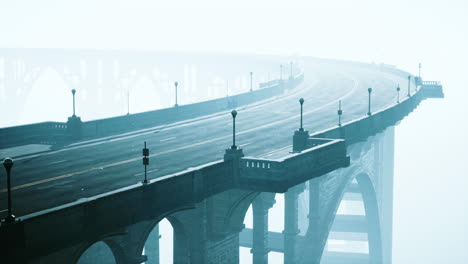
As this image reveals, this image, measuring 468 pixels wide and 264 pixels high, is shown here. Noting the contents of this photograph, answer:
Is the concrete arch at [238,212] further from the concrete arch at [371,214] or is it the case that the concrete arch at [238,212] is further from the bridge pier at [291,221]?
the concrete arch at [371,214]

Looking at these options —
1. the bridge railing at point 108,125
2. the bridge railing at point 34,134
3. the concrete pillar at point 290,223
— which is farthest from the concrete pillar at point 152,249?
the concrete pillar at point 290,223

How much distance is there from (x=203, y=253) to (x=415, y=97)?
2399 inches

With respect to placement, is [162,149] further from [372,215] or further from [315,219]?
[372,215]

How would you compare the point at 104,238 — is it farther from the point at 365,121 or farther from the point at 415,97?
the point at 415,97

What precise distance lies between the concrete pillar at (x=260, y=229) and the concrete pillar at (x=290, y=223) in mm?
5522

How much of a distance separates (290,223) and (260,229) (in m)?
7.58

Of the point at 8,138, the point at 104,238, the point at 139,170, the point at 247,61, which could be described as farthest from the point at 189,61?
the point at 104,238

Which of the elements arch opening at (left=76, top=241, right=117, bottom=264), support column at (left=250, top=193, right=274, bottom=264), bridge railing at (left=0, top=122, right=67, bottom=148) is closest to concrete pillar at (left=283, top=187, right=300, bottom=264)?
support column at (left=250, top=193, right=274, bottom=264)

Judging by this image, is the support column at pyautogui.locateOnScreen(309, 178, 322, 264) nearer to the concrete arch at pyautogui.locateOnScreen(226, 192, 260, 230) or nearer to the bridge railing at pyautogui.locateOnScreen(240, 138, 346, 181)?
the bridge railing at pyautogui.locateOnScreen(240, 138, 346, 181)

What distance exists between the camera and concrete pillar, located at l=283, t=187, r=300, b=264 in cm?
6412

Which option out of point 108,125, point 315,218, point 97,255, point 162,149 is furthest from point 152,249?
point 315,218

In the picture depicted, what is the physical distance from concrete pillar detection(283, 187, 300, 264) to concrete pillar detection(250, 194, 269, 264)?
18.1 ft

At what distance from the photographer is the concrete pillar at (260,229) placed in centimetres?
5719

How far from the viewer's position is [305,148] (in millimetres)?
54062
